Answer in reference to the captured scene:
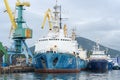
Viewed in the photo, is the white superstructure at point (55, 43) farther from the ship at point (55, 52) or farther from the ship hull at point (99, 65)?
the ship hull at point (99, 65)

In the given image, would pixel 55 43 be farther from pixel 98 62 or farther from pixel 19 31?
pixel 98 62

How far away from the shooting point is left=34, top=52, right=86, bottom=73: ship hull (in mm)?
107438

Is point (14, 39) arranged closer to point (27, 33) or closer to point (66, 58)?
point (27, 33)

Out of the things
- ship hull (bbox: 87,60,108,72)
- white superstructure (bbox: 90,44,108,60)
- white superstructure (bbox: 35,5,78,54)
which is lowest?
ship hull (bbox: 87,60,108,72)

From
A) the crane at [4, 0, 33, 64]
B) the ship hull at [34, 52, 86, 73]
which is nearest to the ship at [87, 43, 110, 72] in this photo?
the crane at [4, 0, 33, 64]

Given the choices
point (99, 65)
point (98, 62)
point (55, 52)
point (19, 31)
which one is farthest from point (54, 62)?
point (99, 65)

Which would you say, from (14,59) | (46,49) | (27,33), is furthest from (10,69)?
(14,59)

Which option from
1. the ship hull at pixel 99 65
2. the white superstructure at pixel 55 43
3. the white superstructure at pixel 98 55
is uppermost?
the white superstructure at pixel 55 43

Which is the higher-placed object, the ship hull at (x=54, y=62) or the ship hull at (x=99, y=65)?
the ship hull at (x=54, y=62)

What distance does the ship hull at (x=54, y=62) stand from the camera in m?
107

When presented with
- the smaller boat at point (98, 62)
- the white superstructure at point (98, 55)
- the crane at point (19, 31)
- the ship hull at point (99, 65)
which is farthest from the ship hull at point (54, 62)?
the white superstructure at point (98, 55)

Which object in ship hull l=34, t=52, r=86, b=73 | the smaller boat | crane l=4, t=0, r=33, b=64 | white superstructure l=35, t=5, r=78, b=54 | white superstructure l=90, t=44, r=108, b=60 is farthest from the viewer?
white superstructure l=90, t=44, r=108, b=60

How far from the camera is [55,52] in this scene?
10962cm

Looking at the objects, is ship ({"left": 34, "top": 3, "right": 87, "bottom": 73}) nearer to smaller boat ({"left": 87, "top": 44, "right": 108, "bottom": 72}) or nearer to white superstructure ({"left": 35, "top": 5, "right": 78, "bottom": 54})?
white superstructure ({"left": 35, "top": 5, "right": 78, "bottom": 54})
